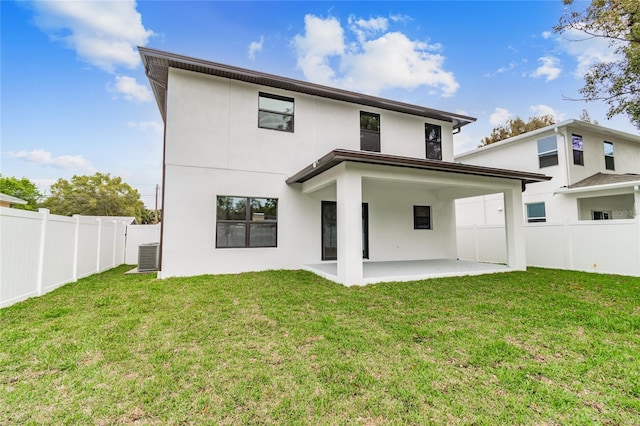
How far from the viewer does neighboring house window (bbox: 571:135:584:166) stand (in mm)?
12400

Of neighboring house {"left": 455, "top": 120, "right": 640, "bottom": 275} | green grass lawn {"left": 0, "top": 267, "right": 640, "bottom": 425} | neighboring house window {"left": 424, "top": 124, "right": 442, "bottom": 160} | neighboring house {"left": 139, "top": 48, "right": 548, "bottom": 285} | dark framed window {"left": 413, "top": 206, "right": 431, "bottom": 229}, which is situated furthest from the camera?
neighboring house window {"left": 424, "top": 124, "right": 442, "bottom": 160}

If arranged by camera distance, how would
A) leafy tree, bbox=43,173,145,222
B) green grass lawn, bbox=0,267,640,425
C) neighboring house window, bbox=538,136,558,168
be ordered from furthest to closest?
leafy tree, bbox=43,173,145,222 < neighboring house window, bbox=538,136,558,168 < green grass lawn, bbox=0,267,640,425

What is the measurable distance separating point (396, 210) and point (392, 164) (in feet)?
13.0

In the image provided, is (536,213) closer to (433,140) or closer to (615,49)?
(433,140)

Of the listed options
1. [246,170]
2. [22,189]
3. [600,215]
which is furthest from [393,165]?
[22,189]

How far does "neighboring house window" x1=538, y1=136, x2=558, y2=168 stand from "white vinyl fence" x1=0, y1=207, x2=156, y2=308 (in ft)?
56.7

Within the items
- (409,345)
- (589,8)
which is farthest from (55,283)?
(589,8)

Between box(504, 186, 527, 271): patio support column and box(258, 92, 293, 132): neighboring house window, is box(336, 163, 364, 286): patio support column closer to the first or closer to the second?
box(258, 92, 293, 132): neighboring house window

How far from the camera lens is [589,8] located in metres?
8.24

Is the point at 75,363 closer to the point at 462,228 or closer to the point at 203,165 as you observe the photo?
the point at 203,165

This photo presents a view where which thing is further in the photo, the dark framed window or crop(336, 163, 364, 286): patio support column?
the dark framed window

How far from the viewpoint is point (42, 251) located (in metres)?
5.36

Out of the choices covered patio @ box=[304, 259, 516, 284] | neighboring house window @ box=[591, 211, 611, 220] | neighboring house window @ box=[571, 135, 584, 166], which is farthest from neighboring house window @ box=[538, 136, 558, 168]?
covered patio @ box=[304, 259, 516, 284]

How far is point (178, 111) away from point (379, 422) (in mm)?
8500
